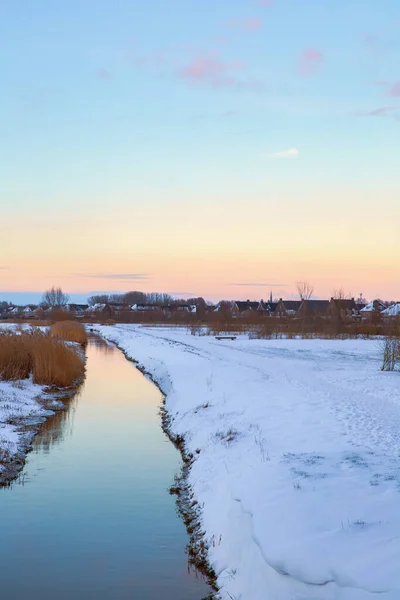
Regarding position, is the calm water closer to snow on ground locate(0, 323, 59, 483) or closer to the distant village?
snow on ground locate(0, 323, 59, 483)

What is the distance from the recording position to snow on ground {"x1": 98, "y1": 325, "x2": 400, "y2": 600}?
5.02 m

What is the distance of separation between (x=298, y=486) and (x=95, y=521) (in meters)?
2.97

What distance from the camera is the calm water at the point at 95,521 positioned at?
20.7ft

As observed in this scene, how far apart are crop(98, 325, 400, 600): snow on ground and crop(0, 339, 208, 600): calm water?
56 centimetres

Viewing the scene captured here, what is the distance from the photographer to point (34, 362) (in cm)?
1903

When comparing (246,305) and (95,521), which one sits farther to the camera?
(246,305)

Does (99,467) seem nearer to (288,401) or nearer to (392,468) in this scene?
(288,401)

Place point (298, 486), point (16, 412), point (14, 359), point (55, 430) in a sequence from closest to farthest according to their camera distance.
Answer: point (298, 486)
point (55, 430)
point (16, 412)
point (14, 359)

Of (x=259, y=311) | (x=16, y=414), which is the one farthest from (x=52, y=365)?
(x=259, y=311)

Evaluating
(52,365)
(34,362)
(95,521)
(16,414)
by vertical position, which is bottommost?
(95,521)

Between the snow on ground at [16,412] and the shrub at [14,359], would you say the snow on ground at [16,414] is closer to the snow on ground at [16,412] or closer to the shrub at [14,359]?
the snow on ground at [16,412]

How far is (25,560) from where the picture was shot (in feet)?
22.4

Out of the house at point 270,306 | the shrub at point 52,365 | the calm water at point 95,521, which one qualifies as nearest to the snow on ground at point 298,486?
the calm water at point 95,521

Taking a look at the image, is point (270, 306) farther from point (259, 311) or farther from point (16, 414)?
point (16, 414)
